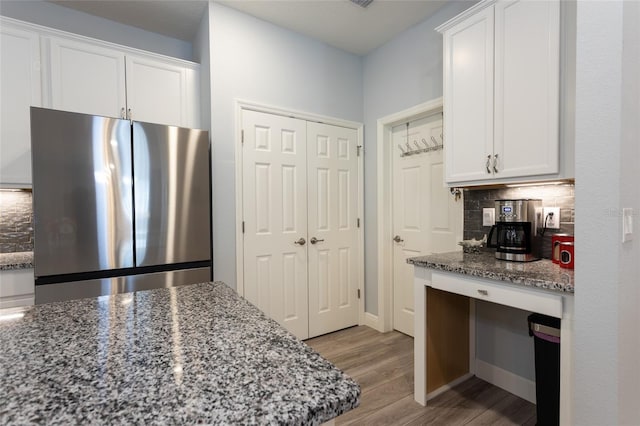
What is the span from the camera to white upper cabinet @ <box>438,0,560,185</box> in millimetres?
1626

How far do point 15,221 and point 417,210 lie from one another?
10.9ft

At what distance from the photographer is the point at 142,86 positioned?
2.41m

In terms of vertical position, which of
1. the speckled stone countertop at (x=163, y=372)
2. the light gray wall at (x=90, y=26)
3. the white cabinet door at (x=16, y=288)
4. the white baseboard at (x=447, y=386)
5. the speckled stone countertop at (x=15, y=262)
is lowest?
the white baseboard at (x=447, y=386)

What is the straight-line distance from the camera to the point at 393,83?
9.75 feet

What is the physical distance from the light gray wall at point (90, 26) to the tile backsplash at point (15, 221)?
1361mm

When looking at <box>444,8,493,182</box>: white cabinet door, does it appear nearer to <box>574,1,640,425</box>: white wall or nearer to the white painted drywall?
<box>574,1,640,425</box>: white wall

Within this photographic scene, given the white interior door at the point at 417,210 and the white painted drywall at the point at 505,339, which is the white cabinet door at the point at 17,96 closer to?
the white interior door at the point at 417,210

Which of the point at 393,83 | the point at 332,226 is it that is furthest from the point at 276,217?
the point at 393,83

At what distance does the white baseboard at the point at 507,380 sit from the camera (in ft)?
6.50

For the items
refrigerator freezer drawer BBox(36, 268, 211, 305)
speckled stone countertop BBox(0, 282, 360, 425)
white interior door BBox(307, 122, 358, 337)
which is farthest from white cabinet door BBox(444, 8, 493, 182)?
refrigerator freezer drawer BBox(36, 268, 211, 305)

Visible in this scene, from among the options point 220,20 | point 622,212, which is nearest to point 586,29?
point 622,212

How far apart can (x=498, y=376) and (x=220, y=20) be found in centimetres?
342

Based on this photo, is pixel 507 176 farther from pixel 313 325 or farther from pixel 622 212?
pixel 313 325

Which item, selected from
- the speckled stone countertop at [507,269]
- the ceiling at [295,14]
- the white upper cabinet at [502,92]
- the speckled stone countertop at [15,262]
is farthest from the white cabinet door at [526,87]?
the speckled stone countertop at [15,262]
